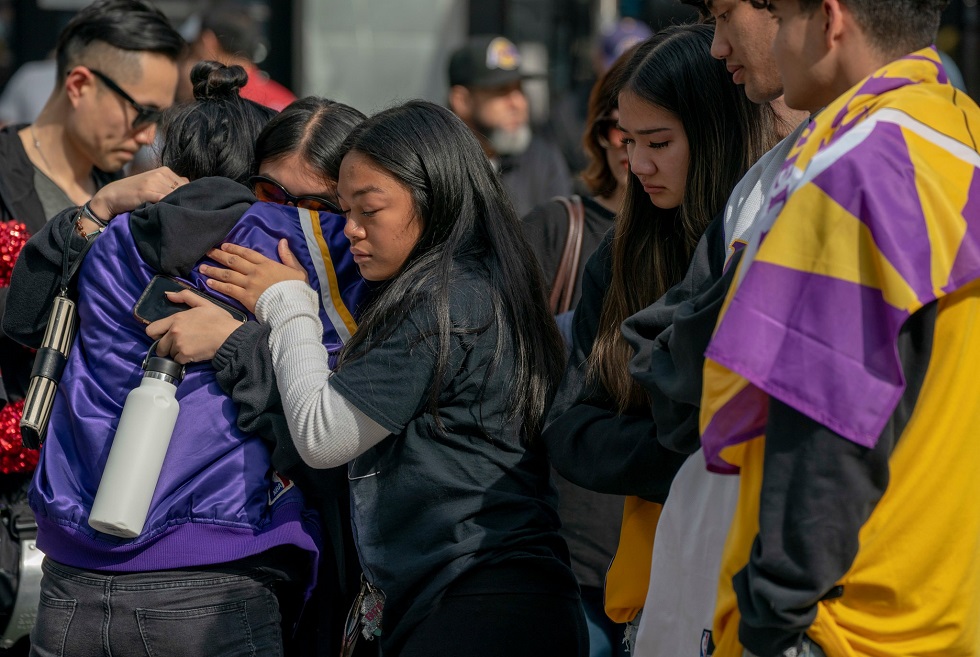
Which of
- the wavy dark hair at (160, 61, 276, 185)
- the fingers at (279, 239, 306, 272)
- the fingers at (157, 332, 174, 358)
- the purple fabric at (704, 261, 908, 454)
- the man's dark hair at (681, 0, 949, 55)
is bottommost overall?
the fingers at (157, 332, 174, 358)

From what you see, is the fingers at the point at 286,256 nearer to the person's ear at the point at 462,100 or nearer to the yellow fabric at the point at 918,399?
the yellow fabric at the point at 918,399

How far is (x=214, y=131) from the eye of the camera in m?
2.60

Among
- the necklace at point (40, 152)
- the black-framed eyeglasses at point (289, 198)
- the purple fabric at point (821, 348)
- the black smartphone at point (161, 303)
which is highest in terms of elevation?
the purple fabric at point (821, 348)

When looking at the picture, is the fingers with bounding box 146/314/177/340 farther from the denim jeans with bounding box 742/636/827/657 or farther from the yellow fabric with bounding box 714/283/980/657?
the denim jeans with bounding box 742/636/827/657

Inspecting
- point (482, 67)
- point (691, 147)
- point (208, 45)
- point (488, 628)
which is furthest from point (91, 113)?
point (482, 67)

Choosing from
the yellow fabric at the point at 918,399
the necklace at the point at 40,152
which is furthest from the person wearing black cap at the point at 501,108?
the yellow fabric at the point at 918,399

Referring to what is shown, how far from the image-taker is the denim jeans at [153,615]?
2160 millimetres

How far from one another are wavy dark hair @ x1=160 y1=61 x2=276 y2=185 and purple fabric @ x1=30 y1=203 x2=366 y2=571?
11.6 inches

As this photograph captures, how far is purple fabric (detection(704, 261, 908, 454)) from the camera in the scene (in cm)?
142

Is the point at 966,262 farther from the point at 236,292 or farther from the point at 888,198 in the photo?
the point at 236,292

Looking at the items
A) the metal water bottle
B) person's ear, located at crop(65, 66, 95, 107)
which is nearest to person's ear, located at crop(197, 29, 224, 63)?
person's ear, located at crop(65, 66, 95, 107)

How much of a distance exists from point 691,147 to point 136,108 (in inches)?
78.9

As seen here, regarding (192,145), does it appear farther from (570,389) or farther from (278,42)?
(278,42)

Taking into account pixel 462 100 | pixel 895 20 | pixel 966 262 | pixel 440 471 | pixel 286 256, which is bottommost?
A: pixel 462 100
